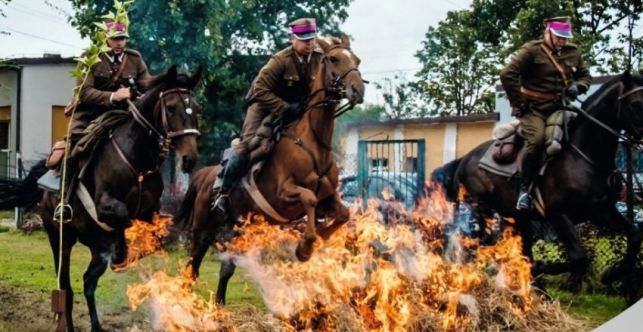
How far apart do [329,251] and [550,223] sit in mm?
1645

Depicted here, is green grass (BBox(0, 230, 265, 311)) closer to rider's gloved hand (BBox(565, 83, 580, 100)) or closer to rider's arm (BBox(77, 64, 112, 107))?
rider's arm (BBox(77, 64, 112, 107))

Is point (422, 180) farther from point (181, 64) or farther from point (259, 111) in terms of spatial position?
point (181, 64)

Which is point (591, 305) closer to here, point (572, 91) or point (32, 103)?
point (572, 91)

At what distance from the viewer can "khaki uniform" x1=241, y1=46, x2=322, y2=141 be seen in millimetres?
5348

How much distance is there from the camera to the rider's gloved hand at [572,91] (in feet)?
16.0

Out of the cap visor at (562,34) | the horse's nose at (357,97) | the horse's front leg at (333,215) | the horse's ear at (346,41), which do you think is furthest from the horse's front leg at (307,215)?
the cap visor at (562,34)

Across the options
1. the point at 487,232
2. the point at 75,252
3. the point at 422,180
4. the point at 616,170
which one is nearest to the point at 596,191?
the point at 616,170

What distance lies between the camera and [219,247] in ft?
22.0

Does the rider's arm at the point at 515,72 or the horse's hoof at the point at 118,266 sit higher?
the rider's arm at the point at 515,72

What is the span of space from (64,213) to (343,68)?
2.42 metres

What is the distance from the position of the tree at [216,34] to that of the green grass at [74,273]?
4.67ft

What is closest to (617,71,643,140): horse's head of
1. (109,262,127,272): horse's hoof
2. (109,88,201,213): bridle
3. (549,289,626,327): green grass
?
(549,289,626,327): green grass

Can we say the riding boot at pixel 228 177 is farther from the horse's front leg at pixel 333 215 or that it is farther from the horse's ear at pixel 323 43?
the horse's ear at pixel 323 43

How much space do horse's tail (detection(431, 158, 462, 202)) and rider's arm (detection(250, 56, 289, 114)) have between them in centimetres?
111
